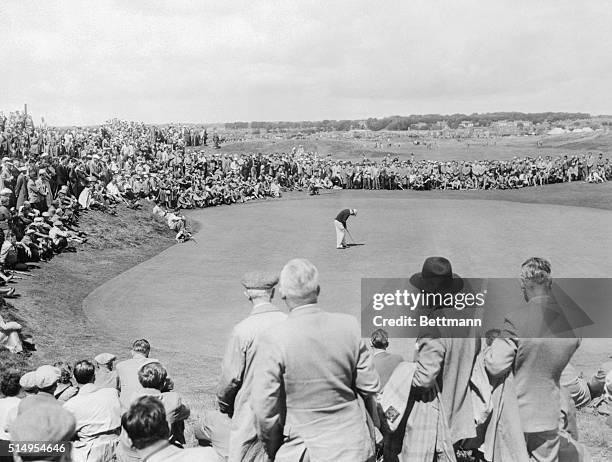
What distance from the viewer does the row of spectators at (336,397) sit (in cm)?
441

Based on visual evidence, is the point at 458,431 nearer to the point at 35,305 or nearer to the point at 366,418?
the point at 366,418

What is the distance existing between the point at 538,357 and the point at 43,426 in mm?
3545

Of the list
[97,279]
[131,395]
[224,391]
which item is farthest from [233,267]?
[224,391]

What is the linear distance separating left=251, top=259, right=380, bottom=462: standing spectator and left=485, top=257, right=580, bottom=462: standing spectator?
1.32 m

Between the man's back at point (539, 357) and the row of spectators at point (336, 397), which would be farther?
the man's back at point (539, 357)

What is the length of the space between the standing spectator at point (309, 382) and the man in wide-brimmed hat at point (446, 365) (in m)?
0.63

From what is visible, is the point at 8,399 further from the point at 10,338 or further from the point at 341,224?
the point at 341,224

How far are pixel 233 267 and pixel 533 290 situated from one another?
16.1 metres

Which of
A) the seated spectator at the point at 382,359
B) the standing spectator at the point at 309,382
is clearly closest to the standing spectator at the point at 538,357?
the standing spectator at the point at 309,382

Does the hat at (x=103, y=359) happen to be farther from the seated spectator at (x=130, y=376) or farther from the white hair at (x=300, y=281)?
the white hair at (x=300, y=281)

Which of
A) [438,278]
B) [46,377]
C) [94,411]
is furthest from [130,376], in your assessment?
[438,278]

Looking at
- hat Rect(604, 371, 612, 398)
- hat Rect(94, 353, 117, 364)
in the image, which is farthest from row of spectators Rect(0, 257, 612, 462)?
hat Rect(604, 371, 612, 398)

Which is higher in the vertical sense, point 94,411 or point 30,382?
point 30,382

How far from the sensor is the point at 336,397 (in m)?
4.49
